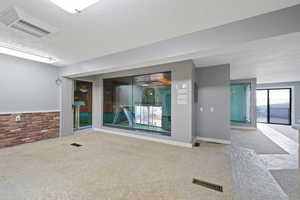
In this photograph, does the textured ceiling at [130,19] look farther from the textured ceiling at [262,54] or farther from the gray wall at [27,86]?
the gray wall at [27,86]

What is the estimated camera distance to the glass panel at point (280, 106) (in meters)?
7.61

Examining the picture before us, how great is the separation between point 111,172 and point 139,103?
2832mm

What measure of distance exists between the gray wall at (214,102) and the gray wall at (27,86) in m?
5.07

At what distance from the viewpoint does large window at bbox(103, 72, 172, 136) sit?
4.20 m

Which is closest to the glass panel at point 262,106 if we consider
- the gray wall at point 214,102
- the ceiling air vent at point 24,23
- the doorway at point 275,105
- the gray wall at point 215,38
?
the doorway at point 275,105

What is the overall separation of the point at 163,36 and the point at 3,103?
14.7 ft

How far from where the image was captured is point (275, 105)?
7988mm

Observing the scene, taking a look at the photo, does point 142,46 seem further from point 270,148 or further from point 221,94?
point 270,148

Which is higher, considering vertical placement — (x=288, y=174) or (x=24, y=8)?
(x=24, y=8)

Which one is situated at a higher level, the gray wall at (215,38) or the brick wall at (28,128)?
the gray wall at (215,38)

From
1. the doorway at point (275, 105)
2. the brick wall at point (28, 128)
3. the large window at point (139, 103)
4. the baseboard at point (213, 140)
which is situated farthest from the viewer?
the doorway at point (275, 105)

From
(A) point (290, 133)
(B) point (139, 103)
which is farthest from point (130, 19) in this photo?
(A) point (290, 133)

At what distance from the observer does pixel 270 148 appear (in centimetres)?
352

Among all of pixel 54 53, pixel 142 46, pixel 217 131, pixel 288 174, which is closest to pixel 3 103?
pixel 54 53
